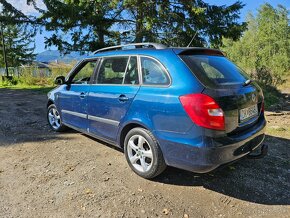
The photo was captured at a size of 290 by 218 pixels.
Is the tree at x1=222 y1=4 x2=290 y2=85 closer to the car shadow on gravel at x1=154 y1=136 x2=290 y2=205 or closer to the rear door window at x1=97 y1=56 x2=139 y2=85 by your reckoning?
the car shadow on gravel at x1=154 y1=136 x2=290 y2=205

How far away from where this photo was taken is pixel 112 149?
488 cm

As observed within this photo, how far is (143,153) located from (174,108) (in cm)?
90

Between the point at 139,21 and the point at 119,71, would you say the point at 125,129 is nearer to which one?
the point at 119,71

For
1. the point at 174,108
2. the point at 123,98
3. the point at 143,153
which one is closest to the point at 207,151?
the point at 174,108

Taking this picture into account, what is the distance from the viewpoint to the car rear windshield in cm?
323

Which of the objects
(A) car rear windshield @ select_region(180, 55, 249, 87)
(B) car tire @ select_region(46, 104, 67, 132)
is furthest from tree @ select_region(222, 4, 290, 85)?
(A) car rear windshield @ select_region(180, 55, 249, 87)

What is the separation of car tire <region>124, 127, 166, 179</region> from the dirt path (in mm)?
152

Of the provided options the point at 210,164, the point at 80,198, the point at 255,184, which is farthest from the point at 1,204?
the point at 255,184

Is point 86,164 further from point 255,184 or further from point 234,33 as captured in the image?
point 234,33

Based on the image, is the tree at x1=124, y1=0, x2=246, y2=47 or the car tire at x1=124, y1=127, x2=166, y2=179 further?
the tree at x1=124, y1=0, x2=246, y2=47

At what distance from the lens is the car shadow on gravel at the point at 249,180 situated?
132 inches

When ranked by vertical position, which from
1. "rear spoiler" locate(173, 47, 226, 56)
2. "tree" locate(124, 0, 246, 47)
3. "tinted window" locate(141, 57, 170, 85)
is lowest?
"tinted window" locate(141, 57, 170, 85)

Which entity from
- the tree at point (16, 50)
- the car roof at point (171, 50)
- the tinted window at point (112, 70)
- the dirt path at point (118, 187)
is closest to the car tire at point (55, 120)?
the dirt path at point (118, 187)

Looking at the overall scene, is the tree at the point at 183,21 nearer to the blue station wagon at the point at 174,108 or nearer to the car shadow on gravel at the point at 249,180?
the blue station wagon at the point at 174,108
